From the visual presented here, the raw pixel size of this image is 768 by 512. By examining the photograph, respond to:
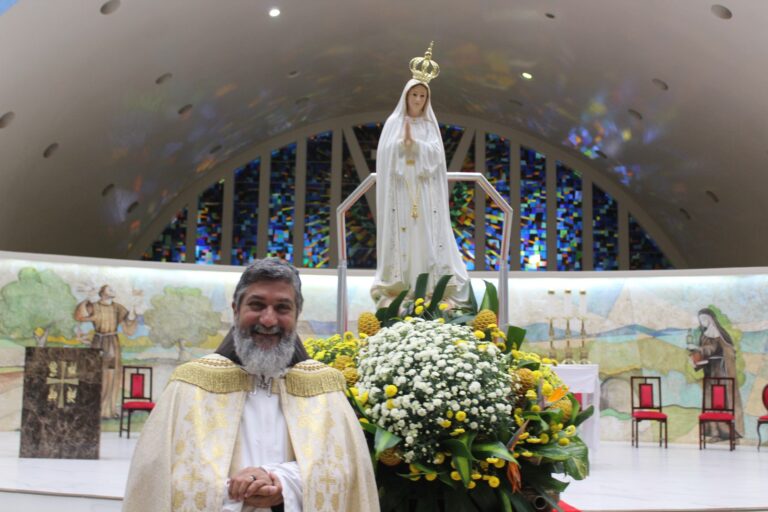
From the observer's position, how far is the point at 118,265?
15578 millimetres

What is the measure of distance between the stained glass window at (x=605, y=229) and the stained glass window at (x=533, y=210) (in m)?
1.15

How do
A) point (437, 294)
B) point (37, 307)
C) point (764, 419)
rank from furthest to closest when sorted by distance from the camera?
point (37, 307), point (764, 419), point (437, 294)

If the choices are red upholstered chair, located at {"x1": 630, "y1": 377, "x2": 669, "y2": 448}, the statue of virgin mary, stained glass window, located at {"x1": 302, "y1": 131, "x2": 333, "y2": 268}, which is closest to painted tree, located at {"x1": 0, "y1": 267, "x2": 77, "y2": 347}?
stained glass window, located at {"x1": 302, "y1": 131, "x2": 333, "y2": 268}

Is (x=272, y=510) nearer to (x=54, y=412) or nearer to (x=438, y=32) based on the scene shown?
(x=54, y=412)

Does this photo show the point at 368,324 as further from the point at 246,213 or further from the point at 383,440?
the point at 246,213

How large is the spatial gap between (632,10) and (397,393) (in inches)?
523

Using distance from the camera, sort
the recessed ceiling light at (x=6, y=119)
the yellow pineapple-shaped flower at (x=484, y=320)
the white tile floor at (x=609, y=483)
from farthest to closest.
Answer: the recessed ceiling light at (x=6, y=119), the white tile floor at (x=609, y=483), the yellow pineapple-shaped flower at (x=484, y=320)

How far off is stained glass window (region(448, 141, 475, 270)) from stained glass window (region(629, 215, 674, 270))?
142 inches

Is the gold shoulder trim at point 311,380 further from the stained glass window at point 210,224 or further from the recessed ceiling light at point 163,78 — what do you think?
the stained glass window at point 210,224

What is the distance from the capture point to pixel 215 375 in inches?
127

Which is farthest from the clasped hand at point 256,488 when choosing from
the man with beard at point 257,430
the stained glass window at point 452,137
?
the stained glass window at point 452,137

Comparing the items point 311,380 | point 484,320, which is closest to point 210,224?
point 484,320

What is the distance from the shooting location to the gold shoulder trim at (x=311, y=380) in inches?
130

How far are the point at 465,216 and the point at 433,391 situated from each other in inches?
747
